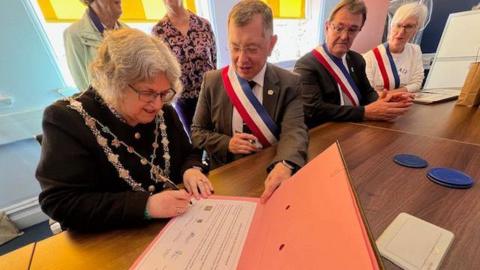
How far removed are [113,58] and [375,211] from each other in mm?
819

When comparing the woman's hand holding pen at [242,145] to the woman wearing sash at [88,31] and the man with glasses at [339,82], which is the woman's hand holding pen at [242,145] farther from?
the woman wearing sash at [88,31]

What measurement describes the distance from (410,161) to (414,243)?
402 millimetres

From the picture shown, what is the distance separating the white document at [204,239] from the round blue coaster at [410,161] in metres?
0.53

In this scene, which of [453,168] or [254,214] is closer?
[254,214]

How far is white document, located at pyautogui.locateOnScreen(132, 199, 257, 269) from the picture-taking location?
19.0 inches

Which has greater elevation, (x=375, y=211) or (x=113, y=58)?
(x=113, y=58)

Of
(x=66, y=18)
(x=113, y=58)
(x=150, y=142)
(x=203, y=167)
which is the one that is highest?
(x=66, y=18)

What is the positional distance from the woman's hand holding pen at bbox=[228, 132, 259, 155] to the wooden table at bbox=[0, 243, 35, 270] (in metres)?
0.66

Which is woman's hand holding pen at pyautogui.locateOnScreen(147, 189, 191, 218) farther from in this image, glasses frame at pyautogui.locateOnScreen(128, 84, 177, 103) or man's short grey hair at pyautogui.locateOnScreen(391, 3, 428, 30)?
man's short grey hair at pyautogui.locateOnScreen(391, 3, 428, 30)

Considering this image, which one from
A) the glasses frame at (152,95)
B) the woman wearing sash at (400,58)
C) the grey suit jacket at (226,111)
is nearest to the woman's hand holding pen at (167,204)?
the glasses frame at (152,95)

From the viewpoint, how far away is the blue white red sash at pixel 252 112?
1.08 m

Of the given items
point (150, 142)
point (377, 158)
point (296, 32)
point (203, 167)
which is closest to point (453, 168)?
point (377, 158)

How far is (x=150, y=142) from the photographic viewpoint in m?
0.86

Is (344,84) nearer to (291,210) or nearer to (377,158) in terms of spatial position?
(377,158)
